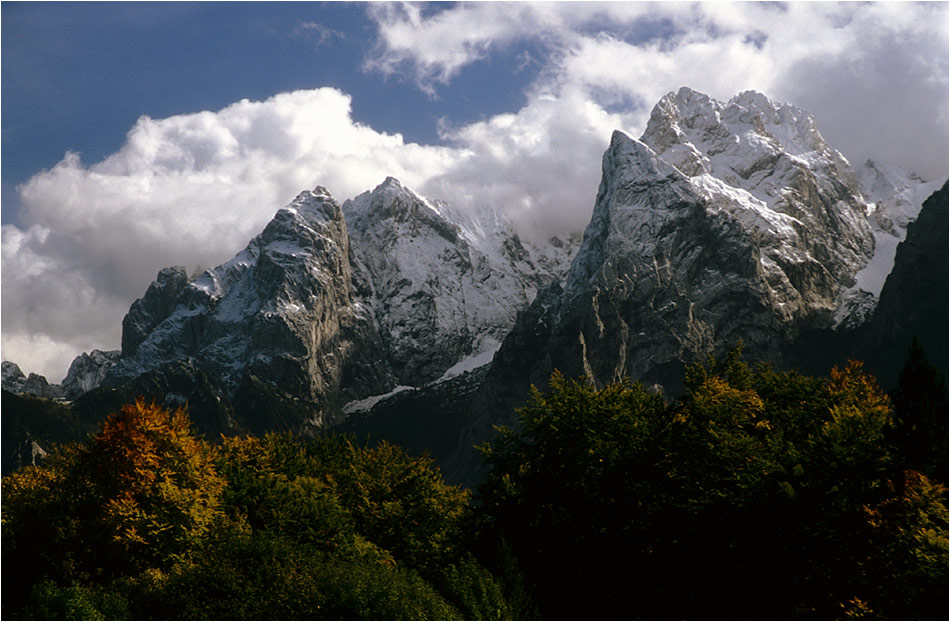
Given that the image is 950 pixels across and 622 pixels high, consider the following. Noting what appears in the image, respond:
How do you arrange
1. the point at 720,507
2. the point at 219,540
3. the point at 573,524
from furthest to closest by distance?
the point at 573,524, the point at 219,540, the point at 720,507

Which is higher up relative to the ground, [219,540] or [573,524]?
[219,540]

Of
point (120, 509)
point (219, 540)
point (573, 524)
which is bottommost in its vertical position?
point (573, 524)

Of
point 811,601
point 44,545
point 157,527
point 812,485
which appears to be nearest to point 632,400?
point 812,485

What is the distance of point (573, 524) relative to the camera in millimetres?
51250

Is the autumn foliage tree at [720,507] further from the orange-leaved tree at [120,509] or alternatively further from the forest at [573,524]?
the orange-leaved tree at [120,509]

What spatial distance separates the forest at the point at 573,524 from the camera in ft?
136

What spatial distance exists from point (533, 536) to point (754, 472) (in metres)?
12.3

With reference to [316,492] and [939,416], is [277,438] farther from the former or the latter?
[939,416]

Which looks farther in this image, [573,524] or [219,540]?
[573,524]

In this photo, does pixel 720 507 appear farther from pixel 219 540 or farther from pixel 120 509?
pixel 120 509

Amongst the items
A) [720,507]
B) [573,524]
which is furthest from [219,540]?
[720,507]

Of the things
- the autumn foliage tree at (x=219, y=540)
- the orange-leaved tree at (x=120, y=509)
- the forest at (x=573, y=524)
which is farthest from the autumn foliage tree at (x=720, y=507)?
the orange-leaved tree at (x=120, y=509)

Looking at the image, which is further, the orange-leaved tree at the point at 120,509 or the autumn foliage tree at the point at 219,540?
the orange-leaved tree at the point at 120,509

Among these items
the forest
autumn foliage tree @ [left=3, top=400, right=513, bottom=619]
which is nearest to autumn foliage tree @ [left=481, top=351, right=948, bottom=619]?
the forest
